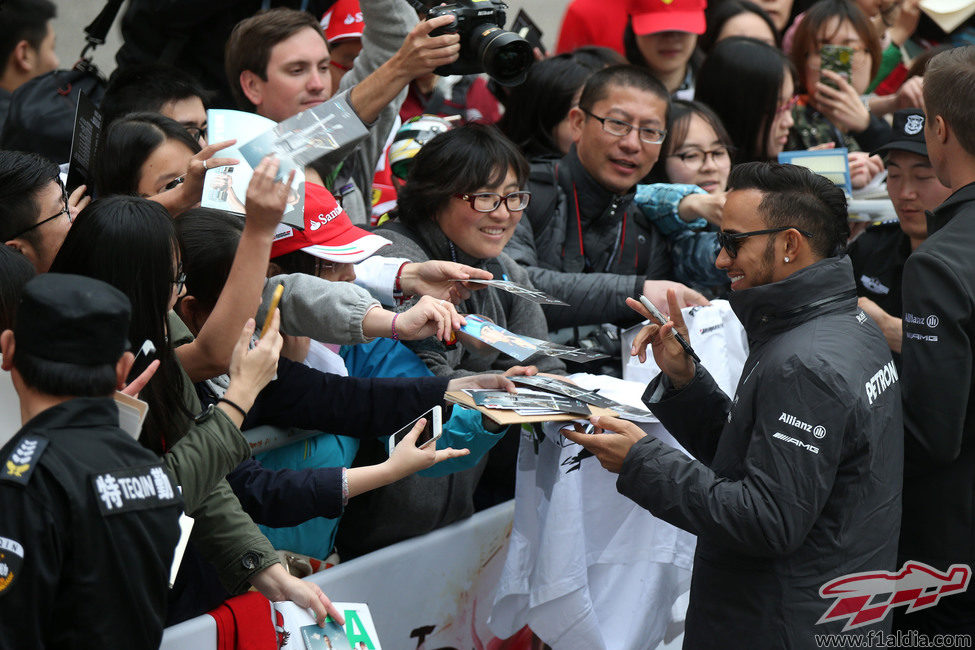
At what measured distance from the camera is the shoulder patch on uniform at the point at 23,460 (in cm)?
175

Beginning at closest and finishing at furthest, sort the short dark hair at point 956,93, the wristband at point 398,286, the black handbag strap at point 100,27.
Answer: the short dark hair at point 956,93
the wristband at point 398,286
the black handbag strap at point 100,27

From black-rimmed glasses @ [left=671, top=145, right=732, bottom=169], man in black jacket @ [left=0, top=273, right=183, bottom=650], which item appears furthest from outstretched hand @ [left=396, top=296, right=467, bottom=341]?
black-rimmed glasses @ [left=671, top=145, right=732, bottom=169]

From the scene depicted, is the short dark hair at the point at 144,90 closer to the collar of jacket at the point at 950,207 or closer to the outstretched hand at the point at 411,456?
the outstretched hand at the point at 411,456

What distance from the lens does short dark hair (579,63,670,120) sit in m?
4.27

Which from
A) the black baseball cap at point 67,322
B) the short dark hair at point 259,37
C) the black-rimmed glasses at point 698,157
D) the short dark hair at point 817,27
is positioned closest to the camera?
the black baseball cap at point 67,322

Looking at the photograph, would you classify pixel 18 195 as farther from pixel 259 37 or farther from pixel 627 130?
pixel 627 130

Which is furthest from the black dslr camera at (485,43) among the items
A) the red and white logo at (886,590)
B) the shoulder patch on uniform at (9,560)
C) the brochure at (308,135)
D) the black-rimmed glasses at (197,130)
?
the shoulder patch on uniform at (9,560)

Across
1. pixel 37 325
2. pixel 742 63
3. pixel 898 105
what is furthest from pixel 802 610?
pixel 898 105

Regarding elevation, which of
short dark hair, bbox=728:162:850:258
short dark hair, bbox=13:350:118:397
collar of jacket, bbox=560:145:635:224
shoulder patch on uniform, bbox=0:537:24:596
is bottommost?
collar of jacket, bbox=560:145:635:224

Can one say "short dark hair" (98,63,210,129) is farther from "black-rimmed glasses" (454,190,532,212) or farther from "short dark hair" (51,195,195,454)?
"short dark hair" (51,195,195,454)

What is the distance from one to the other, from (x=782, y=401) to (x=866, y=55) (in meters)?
3.90

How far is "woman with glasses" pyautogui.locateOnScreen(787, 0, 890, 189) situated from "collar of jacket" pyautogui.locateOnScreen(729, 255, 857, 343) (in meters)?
2.79

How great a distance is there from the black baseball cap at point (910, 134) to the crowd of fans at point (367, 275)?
15 millimetres

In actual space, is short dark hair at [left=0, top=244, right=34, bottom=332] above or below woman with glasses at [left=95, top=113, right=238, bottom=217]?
above
